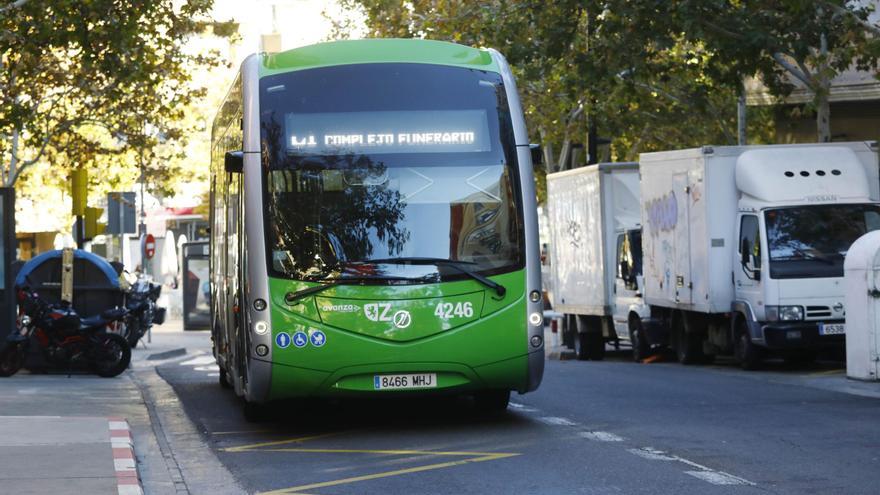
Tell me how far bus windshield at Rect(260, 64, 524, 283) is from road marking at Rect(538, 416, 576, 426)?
152 cm

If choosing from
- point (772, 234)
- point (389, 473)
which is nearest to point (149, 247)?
point (772, 234)

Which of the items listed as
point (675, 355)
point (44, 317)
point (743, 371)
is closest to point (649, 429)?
point (743, 371)

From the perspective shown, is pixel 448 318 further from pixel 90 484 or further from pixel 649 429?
pixel 90 484

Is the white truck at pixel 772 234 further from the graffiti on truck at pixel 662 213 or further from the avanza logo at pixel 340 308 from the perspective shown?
the avanza logo at pixel 340 308

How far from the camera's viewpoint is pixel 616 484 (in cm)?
994

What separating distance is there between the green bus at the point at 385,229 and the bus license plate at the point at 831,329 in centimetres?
857

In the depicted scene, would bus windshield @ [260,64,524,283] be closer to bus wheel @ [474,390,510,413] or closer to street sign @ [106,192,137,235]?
bus wheel @ [474,390,510,413]

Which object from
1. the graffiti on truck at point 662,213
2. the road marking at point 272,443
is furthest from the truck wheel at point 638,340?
the road marking at point 272,443

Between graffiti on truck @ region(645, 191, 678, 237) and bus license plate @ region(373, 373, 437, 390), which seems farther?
graffiti on truck @ region(645, 191, 678, 237)

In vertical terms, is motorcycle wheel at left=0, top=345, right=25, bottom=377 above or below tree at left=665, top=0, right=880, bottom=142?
below

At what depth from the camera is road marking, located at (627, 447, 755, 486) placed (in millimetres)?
9930

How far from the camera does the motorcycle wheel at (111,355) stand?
22859 mm

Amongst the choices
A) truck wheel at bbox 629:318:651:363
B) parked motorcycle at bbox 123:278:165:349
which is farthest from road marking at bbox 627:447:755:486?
parked motorcycle at bbox 123:278:165:349

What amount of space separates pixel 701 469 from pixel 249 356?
13.9 ft
